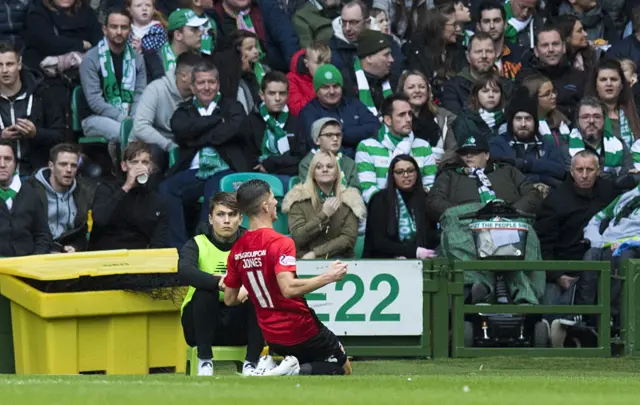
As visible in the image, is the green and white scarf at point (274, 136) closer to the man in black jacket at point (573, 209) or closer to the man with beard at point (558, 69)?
the man in black jacket at point (573, 209)

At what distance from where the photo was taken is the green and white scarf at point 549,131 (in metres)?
15.5

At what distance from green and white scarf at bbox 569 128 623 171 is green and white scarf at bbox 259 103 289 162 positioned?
285 cm

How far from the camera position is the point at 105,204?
44.5ft

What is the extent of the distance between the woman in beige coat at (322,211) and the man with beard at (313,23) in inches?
124

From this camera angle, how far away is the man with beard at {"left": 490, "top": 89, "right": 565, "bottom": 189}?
49.5 ft

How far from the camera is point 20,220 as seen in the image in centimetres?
1304

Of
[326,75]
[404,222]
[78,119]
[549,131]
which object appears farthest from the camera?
[549,131]

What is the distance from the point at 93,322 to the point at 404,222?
4.15 metres

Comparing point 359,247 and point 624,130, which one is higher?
point 624,130

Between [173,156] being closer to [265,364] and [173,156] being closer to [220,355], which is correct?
[220,355]

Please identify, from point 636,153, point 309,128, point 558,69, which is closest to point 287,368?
point 309,128

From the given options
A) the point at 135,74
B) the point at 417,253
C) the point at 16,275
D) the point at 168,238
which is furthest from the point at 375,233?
the point at 16,275

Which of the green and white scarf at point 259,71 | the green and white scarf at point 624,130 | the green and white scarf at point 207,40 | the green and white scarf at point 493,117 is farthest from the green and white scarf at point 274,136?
the green and white scarf at point 624,130

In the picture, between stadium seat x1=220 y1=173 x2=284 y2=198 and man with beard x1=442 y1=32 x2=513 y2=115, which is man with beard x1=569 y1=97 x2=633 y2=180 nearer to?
man with beard x1=442 y1=32 x2=513 y2=115
